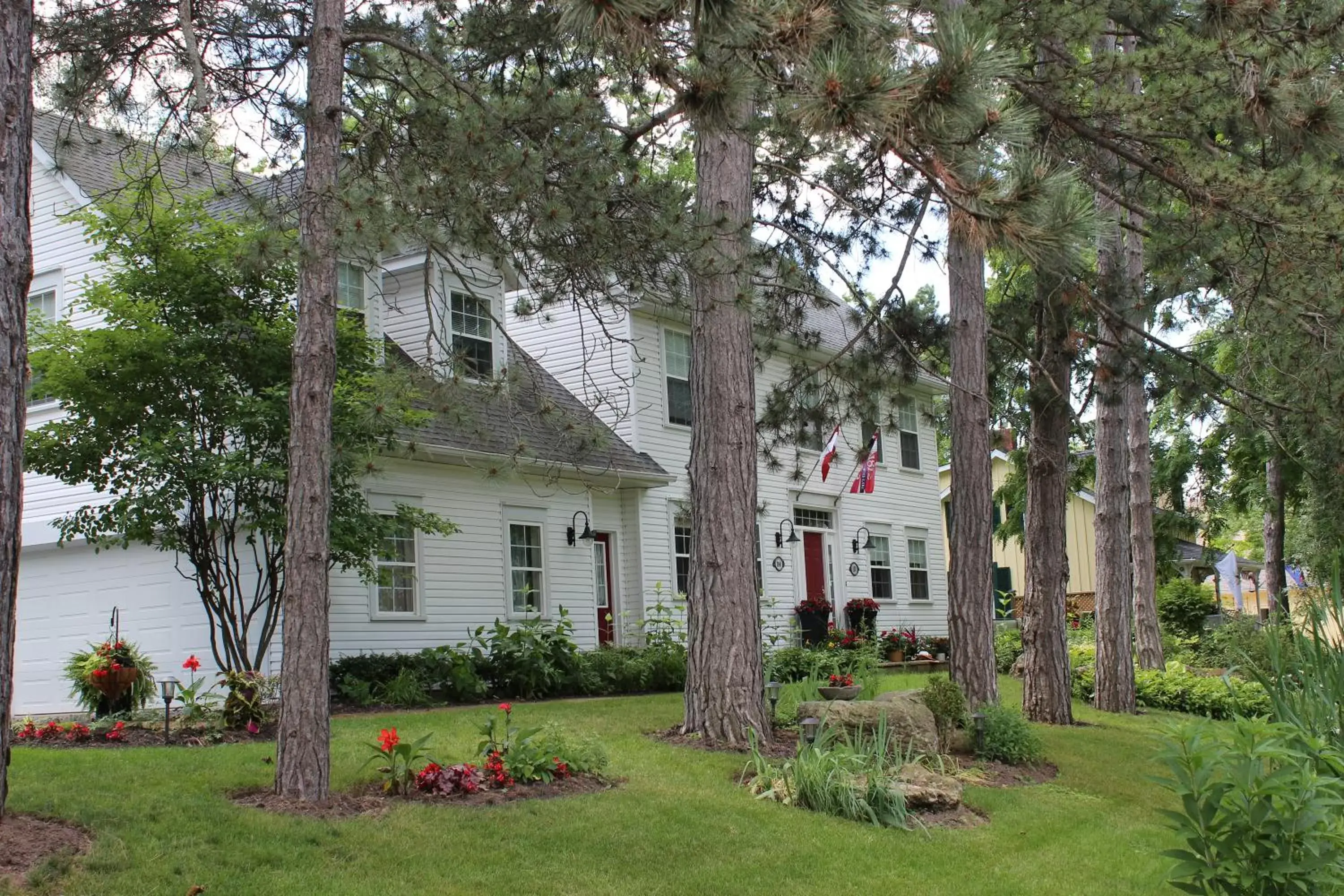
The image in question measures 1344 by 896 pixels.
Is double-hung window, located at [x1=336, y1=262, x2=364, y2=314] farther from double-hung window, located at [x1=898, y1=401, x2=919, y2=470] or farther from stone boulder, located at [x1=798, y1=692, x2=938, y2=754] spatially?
double-hung window, located at [x1=898, y1=401, x2=919, y2=470]

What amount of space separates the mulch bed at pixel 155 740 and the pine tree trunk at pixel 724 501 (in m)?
3.42

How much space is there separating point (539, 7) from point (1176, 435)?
20.5m

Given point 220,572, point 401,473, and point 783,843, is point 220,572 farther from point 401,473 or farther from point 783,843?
point 783,843

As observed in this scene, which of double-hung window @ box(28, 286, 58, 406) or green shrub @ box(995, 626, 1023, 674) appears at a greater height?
double-hung window @ box(28, 286, 58, 406)

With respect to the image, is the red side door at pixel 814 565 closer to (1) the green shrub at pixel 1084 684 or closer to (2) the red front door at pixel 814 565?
(2) the red front door at pixel 814 565

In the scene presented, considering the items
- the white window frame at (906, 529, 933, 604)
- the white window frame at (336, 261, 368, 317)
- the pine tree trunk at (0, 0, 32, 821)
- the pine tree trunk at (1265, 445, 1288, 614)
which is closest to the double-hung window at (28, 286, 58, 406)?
the white window frame at (336, 261, 368, 317)

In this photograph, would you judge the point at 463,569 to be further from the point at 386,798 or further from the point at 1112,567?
the point at 1112,567

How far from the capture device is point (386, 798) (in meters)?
6.79

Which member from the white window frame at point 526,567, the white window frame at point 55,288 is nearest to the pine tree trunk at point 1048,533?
the white window frame at point 526,567

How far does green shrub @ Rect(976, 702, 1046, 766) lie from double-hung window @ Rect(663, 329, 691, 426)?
31.0 ft

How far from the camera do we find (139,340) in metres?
10.4

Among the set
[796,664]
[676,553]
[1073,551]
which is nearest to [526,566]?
[676,553]

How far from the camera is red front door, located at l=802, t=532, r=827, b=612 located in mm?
20875

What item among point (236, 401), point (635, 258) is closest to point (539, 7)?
point (635, 258)
